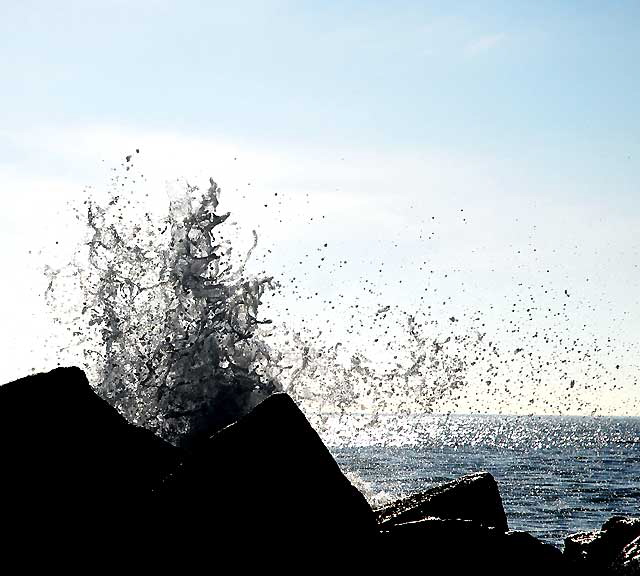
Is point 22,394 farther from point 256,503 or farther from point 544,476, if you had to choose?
point 544,476

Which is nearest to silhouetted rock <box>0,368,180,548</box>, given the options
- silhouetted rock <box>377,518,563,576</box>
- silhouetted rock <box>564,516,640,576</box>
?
silhouetted rock <box>377,518,563,576</box>

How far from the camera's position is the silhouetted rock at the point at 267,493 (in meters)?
6.52

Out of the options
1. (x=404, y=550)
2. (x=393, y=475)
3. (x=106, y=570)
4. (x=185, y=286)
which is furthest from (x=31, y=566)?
A: (x=393, y=475)

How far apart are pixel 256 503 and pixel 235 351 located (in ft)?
79.0

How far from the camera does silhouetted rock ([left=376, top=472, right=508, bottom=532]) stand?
8.94 metres

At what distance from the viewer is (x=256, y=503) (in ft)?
21.6

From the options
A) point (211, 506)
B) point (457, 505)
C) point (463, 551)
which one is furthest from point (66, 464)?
point (457, 505)

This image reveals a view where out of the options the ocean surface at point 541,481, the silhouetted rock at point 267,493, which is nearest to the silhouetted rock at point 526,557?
the silhouetted rock at point 267,493

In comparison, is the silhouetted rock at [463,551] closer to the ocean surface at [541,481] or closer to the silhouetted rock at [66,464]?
the silhouetted rock at [66,464]

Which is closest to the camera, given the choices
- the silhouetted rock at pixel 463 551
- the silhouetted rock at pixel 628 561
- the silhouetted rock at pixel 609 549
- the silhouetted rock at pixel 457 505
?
the silhouetted rock at pixel 463 551

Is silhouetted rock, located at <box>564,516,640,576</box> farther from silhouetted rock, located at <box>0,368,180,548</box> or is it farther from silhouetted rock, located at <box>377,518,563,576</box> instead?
silhouetted rock, located at <box>0,368,180,548</box>

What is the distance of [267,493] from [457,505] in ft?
10.2

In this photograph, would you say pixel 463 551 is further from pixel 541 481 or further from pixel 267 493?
pixel 541 481

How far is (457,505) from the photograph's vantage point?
361 inches
